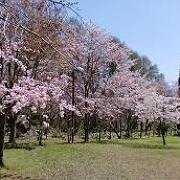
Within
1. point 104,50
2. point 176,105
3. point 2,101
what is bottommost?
point 2,101

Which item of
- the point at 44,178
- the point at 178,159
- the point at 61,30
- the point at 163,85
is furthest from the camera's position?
the point at 163,85

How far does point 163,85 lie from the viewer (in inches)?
2753

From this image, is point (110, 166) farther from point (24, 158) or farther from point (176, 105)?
point (176, 105)

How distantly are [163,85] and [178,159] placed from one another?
43545 millimetres

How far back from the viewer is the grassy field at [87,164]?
1883 centimetres

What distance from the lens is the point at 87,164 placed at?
22562mm

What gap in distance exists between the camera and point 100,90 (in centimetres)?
4459

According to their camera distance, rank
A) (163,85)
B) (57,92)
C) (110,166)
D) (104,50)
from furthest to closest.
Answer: (163,85) → (104,50) → (110,166) → (57,92)

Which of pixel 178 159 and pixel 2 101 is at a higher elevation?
pixel 2 101

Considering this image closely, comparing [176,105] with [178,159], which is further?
[176,105]

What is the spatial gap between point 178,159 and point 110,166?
6327 millimetres

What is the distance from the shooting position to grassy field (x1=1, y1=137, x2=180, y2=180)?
741 inches

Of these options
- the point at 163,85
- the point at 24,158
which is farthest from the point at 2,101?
the point at 163,85

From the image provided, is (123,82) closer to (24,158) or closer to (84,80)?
(84,80)
